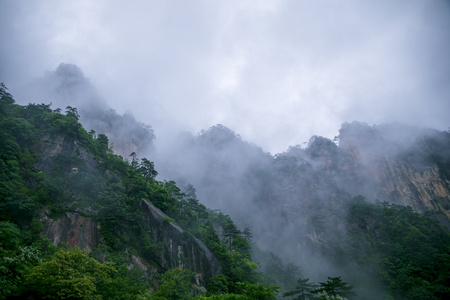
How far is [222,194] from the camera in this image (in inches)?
3848

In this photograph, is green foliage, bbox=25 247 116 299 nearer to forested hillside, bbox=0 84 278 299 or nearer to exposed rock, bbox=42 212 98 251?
forested hillside, bbox=0 84 278 299

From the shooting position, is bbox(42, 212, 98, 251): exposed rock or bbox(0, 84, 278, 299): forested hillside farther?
bbox(42, 212, 98, 251): exposed rock

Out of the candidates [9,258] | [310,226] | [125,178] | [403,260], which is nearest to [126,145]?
[125,178]

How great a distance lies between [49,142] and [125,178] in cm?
1082

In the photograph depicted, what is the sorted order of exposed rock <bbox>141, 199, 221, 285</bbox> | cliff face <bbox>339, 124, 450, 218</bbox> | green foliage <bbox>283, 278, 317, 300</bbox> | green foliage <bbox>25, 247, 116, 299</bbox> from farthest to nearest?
cliff face <bbox>339, 124, 450, 218</bbox> → exposed rock <bbox>141, 199, 221, 285</bbox> → green foliage <bbox>283, 278, 317, 300</bbox> → green foliage <bbox>25, 247, 116, 299</bbox>

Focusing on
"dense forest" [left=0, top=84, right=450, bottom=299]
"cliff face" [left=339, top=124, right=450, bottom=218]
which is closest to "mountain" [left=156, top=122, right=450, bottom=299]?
"cliff face" [left=339, top=124, right=450, bottom=218]

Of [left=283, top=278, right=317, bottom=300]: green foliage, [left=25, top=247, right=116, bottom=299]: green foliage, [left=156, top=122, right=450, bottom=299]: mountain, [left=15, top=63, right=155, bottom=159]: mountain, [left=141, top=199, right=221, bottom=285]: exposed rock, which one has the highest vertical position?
[left=15, top=63, right=155, bottom=159]: mountain

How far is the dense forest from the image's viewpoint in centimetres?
1452

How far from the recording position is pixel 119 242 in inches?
1070

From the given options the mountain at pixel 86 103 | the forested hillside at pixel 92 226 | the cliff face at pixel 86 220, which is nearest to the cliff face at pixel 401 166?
the forested hillside at pixel 92 226

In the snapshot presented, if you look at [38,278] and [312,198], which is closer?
[38,278]

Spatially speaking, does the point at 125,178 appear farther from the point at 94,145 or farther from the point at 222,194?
the point at 222,194

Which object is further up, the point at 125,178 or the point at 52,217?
the point at 125,178

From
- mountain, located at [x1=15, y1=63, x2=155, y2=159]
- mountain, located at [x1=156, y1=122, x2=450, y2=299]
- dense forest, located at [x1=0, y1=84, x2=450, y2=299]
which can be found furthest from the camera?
mountain, located at [x1=15, y1=63, x2=155, y2=159]
